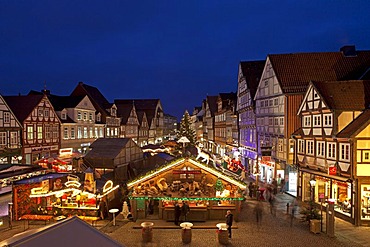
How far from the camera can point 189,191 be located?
19000mm

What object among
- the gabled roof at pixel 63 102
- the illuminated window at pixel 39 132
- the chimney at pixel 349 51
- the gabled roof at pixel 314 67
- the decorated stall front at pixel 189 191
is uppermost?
the chimney at pixel 349 51

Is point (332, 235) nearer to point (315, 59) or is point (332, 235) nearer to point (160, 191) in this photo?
point (160, 191)

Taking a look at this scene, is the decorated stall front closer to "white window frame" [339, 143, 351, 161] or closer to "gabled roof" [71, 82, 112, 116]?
"white window frame" [339, 143, 351, 161]

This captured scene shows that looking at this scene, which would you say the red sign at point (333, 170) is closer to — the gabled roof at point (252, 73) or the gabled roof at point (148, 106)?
the gabled roof at point (252, 73)

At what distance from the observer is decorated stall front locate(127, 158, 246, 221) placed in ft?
61.3

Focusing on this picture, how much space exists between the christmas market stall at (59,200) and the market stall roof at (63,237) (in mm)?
14874

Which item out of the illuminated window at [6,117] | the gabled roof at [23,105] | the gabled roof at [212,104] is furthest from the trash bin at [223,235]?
the gabled roof at [212,104]

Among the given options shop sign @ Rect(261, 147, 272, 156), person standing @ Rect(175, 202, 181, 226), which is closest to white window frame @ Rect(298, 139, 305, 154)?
shop sign @ Rect(261, 147, 272, 156)

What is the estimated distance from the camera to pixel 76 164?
33.3 meters

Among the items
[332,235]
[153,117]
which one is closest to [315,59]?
[332,235]

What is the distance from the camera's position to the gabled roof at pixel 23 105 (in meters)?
36.9

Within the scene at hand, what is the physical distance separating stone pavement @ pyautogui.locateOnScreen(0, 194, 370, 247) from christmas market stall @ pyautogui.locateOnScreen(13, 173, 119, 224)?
0.96 meters

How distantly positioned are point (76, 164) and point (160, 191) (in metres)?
16.7

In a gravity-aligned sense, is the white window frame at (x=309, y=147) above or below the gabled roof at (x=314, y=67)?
below
